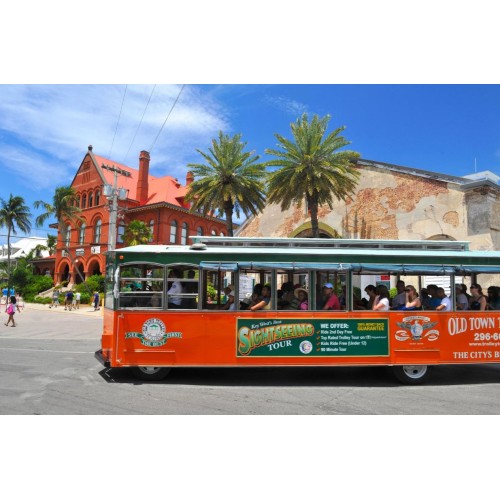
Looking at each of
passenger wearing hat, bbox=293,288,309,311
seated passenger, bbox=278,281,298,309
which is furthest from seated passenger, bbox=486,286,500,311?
seated passenger, bbox=278,281,298,309

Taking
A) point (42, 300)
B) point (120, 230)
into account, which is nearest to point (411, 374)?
point (120, 230)

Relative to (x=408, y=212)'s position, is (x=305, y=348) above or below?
below

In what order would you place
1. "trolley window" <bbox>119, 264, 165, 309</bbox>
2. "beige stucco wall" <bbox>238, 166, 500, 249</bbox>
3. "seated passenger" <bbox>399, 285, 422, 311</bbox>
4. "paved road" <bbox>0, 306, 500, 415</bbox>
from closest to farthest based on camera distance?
1. "paved road" <bbox>0, 306, 500, 415</bbox>
2. "trolley window" <bbox>119, 264, 165, 309</bbox>
3. "seated passenger" <bbox>399, 285, 422, 311</bbox>
4. "beige stucco wall" <bbox>238, 166, 500, 249</bbox>

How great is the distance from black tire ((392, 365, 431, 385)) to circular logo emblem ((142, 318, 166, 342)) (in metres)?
4.97

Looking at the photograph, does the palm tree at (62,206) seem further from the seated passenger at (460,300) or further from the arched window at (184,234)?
the seated passenger at (460,300)

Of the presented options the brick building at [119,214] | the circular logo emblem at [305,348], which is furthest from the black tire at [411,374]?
the brick building at [119,214]

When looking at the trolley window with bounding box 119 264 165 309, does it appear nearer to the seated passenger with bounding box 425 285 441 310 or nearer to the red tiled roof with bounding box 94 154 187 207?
the seated passenger with bounding box 425 285 441 310

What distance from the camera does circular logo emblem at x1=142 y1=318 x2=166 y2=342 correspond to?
26.6 ft

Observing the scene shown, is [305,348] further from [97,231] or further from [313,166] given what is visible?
[97,231]

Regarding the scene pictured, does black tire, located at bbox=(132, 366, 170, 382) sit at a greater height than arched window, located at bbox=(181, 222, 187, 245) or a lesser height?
lesser

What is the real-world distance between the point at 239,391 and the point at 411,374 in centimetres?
374

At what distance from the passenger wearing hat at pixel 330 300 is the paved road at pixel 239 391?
1589 mm

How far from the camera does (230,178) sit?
89.7ft
